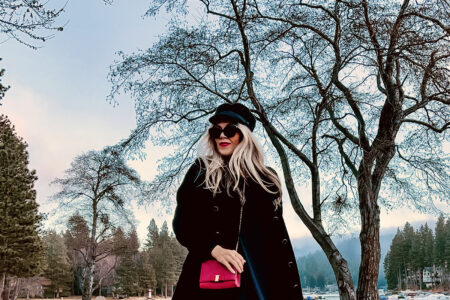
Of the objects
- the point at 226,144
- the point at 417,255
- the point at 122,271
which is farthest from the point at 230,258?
the point at 417,255

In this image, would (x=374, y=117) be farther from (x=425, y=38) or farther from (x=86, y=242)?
(x=86, y=242)

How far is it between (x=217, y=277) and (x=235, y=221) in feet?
1.17

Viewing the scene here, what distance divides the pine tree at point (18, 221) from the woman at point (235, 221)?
20.0 m

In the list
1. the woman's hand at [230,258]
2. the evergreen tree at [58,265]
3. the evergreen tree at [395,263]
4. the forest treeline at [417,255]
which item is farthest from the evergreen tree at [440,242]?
the woman's hand at [230,258]

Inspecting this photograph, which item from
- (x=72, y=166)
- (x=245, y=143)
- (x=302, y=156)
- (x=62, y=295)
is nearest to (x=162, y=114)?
(x=302, y=156)

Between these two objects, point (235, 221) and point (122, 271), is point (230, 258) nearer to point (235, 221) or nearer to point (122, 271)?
point (235, 221)

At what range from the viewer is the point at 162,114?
387 inches

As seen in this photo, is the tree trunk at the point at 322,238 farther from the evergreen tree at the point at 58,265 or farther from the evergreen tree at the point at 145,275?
the evergreen tree at the point at 145,275

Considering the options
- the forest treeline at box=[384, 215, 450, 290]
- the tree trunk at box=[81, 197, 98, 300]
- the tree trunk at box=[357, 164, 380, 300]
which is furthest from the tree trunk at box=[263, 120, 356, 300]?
the forest treeline at box=[384, 215, 450, 290]

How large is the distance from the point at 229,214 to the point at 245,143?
0.51 m

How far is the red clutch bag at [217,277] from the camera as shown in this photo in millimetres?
2314

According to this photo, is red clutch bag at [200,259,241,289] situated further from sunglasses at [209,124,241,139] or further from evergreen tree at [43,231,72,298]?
evergreen tree at [43,231,72,298]

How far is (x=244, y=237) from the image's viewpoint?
2.57m

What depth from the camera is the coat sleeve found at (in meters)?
2.47
